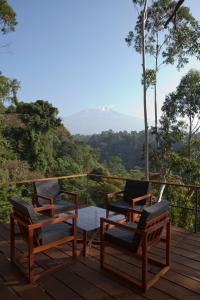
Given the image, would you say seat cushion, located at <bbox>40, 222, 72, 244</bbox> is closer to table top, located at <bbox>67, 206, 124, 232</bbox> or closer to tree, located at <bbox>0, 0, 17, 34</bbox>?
table top, located at <bbox>67, 206, 124, 232</bbox>

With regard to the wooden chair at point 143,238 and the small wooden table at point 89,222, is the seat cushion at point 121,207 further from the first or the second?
the wooden chair at point 143,238

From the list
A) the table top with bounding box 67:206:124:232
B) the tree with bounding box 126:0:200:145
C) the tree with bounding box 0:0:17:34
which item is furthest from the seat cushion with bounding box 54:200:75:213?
the tree with bounding box 0:0:17:34

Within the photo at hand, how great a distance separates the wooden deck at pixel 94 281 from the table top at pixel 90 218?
1.07 ft

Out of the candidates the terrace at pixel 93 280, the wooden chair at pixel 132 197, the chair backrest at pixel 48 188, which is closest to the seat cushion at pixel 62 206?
the chair backrest at pixel 48 188

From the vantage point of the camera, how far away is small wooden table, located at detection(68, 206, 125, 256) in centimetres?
315

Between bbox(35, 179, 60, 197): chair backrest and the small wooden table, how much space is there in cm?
90

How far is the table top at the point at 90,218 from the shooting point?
3.25 m

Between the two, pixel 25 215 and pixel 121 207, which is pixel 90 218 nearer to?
pixel 121 207

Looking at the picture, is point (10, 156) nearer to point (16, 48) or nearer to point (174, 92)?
point (16, 48)

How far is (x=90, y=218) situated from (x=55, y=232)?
2.71 ft

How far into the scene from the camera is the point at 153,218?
2.56 m

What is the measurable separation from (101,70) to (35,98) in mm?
9231

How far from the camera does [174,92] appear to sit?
10.5 meters

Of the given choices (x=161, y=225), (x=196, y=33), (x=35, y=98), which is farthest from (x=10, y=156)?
(x=161, y=225)
